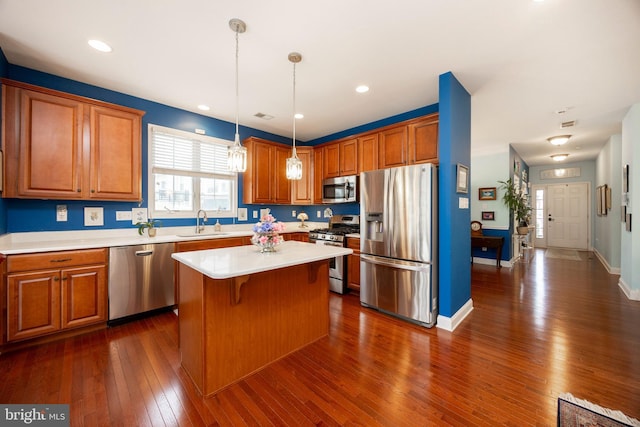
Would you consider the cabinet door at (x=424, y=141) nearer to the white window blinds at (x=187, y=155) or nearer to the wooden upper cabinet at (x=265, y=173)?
the wooden upper cabinet at (x=265, y=173)

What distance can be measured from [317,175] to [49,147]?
3483 mm

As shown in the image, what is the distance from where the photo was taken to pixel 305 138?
5285mm

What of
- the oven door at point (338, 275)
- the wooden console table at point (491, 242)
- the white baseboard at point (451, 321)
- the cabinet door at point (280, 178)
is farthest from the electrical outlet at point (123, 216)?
the wooden console table at point (491, 242)

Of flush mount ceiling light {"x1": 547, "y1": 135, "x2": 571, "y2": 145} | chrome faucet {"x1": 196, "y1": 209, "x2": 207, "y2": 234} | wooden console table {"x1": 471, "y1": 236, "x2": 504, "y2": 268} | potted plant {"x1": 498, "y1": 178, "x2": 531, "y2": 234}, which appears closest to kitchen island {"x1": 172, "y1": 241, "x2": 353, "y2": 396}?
chrome faucet {"x1": 196, "y1": 209, "x2": 207, "y2": 234}

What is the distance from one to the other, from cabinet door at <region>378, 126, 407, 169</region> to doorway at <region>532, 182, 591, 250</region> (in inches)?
310

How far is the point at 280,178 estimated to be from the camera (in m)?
4.60

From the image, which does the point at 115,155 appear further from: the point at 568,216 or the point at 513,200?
the point at 568,216

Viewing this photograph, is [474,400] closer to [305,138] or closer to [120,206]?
[120,206]

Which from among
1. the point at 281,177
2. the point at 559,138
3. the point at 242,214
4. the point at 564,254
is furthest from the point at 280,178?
the point at 564,254

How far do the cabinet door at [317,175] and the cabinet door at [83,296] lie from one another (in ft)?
10.5

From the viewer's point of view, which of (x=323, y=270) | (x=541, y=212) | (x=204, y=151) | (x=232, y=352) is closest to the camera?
(x=232, y=352)

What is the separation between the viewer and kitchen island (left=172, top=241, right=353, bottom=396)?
173 centimetres

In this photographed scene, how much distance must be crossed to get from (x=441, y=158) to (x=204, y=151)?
134 inches

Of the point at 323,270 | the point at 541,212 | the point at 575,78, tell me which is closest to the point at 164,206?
the point at 323,270
